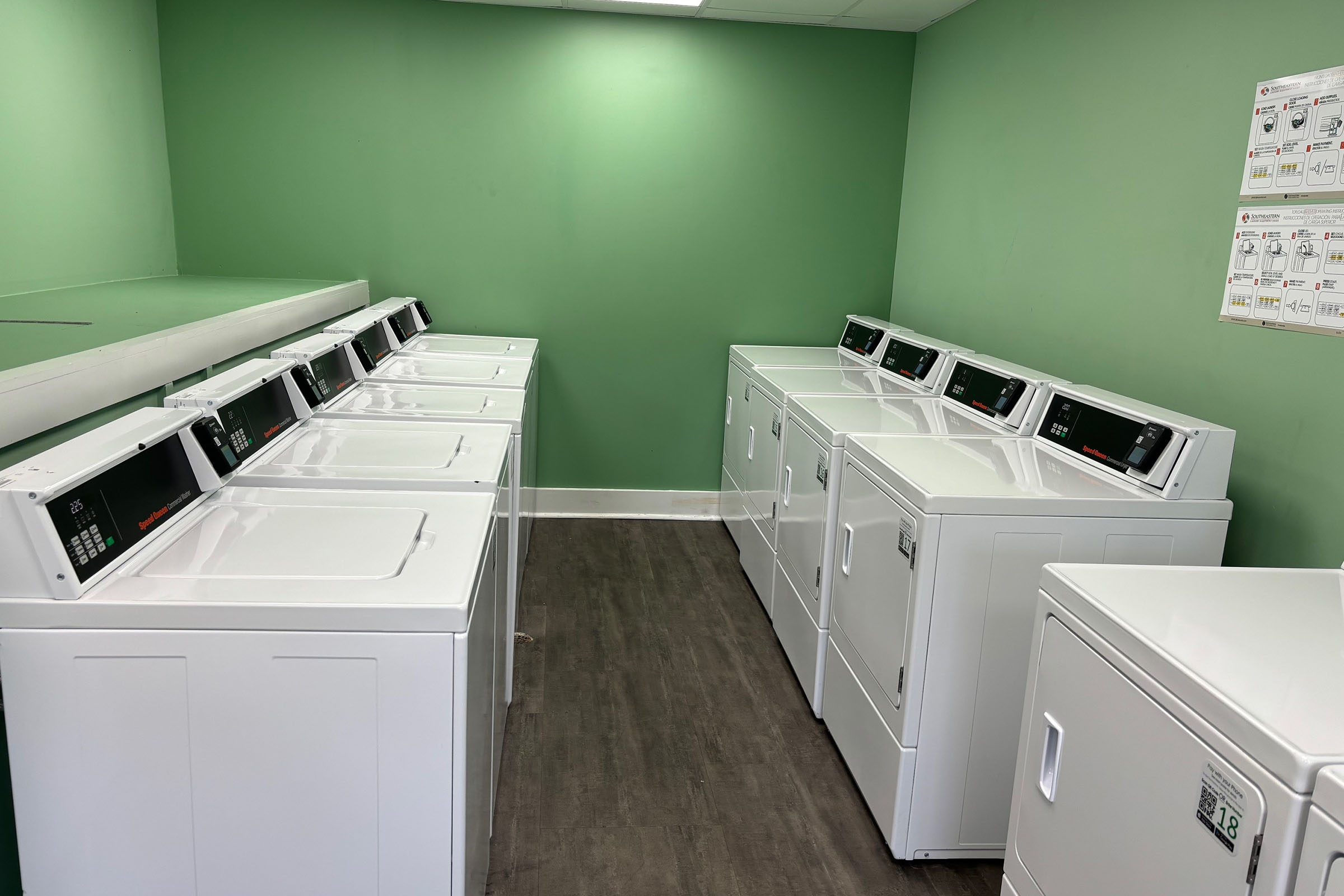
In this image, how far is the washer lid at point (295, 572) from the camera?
4.34 feet

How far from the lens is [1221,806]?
1181 mm

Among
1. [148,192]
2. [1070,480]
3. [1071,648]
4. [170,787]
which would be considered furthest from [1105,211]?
[148,192]

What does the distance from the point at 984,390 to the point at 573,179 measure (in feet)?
7.73

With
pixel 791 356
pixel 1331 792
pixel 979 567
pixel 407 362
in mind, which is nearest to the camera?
pixel 1331 792

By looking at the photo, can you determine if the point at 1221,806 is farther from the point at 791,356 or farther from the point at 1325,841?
the point at 791,356

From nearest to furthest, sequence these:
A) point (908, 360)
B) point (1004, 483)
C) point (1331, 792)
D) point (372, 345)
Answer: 1. point (1331, 792)
2. point (1004, 483)
3. point (372, 345)
4. point (908, 360)

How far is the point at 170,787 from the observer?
1.35 metres

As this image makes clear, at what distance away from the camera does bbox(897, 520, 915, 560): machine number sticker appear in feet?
7.06

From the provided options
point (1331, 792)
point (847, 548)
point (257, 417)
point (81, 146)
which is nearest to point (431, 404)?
point (257, 417)

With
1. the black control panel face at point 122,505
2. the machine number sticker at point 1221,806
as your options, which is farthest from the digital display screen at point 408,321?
the machine number sticker at point 1221,806

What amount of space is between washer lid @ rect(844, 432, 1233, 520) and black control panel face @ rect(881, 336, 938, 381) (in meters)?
1.03

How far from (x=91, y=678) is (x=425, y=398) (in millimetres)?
1668

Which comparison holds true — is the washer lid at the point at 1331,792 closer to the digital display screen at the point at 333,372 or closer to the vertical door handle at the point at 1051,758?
the vertical door handle at the point at 1051,758

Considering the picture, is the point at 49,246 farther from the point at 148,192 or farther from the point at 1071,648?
the point at 1071,648
